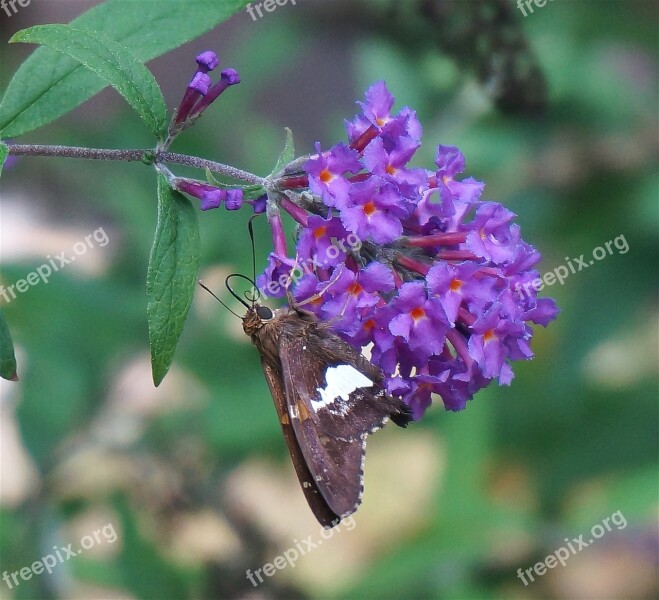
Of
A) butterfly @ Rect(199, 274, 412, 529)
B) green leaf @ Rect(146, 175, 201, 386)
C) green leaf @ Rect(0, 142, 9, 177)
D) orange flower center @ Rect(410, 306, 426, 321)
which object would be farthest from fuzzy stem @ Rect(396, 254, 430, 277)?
green leaf @ Rect(0, 142, 9, 177)

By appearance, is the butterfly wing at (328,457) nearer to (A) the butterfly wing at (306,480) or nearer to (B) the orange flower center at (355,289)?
(A) the butterfly wing at (306,480)

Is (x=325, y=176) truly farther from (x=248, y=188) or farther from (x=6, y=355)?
(x=6, y=355)

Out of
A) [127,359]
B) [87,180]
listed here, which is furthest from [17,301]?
[87,180]

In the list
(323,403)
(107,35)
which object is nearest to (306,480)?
(323,403)

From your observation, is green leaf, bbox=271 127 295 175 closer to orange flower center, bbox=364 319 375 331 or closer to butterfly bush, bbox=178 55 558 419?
butterfly bush, bbox=178 55 558 419

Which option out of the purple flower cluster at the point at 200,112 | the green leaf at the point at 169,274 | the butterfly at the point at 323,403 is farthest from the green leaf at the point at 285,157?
the butterfly at the point at 323,403

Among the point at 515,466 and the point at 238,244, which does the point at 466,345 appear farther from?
the point at 515,466
